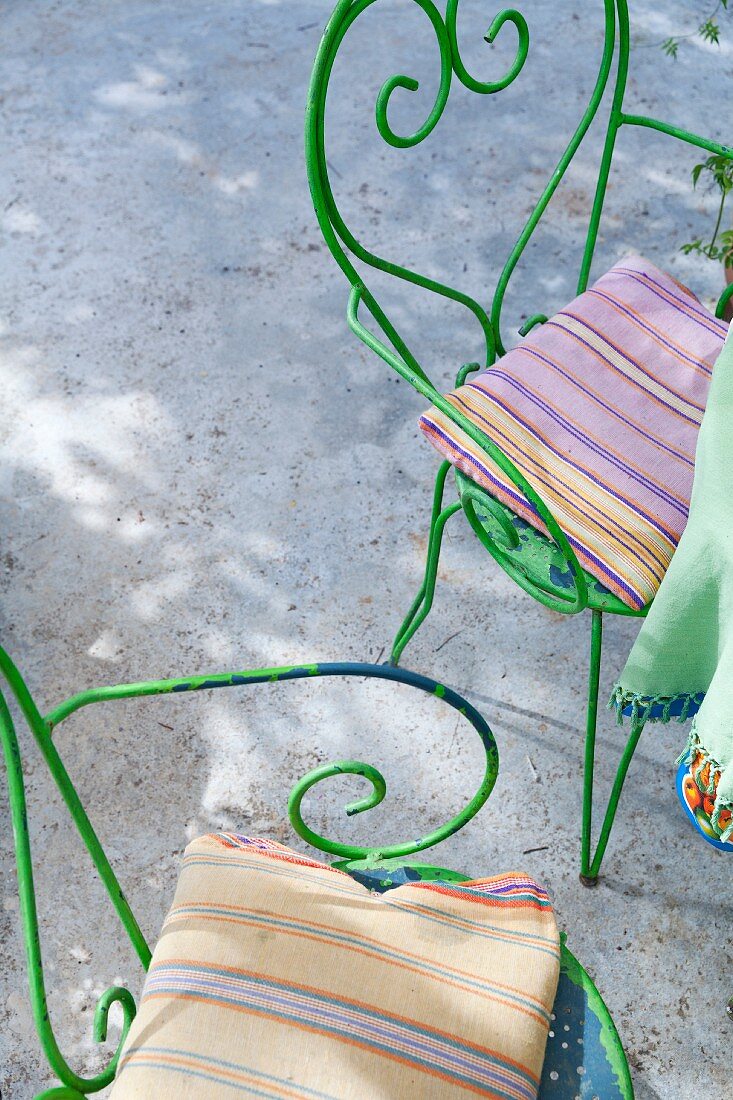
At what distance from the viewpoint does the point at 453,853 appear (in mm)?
1935

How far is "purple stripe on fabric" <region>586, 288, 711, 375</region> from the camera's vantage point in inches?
67.8

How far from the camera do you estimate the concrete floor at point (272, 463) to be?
190 centimetres

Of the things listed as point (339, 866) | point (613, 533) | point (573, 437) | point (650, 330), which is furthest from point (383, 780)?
point (650, 330)

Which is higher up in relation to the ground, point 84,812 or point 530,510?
point 530,510

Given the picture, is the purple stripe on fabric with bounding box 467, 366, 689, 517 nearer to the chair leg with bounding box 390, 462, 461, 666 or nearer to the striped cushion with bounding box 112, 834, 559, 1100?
the chair leg with bounding box 390, 462, 461, 666

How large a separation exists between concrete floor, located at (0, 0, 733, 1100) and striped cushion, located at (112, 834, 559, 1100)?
28.2 inches

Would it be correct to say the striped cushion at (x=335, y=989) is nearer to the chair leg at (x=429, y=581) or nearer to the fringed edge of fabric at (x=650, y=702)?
the fringed edge of fabric at (x=650, y=702)

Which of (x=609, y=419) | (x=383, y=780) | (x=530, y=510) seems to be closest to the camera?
(x=383, y=780)

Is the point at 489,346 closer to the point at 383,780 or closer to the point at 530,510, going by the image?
the point at 530,510

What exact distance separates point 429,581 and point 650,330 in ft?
1.86

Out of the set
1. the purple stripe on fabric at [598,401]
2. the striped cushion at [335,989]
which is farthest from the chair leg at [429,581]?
the striped cushion at [335,989]

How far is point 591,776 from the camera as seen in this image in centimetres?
172

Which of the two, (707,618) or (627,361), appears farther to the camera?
(627,361)

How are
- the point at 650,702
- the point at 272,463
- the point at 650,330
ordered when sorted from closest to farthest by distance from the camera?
the point at 650,702
the point at 650,330
the point at 272,463
